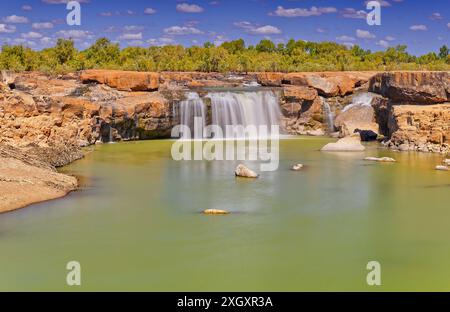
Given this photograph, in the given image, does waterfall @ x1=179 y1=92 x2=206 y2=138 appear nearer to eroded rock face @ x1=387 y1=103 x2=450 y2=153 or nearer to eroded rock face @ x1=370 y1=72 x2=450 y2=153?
eroded rock face @ x1=370 y1=72 x2=450 y2=153

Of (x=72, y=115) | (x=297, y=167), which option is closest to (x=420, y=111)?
(x=297, y=167)

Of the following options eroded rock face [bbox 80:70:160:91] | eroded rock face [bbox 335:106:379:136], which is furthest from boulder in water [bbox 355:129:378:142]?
eroded rock face [bbox 80:70:160:91]

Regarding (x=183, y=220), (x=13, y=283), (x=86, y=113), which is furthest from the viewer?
(x=86, y=113)

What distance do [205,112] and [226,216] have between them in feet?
70.2

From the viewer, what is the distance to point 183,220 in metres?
14.9

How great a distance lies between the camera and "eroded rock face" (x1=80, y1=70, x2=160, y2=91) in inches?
1427

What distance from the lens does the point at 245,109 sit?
3728 centimetres

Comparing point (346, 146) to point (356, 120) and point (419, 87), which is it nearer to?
point (419, 87)

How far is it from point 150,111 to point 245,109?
6226 mm

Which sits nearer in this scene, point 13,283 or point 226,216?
point 13,283
